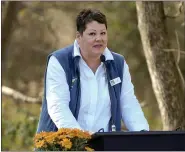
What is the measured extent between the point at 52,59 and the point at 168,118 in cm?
304

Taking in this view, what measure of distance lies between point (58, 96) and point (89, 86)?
26 cm

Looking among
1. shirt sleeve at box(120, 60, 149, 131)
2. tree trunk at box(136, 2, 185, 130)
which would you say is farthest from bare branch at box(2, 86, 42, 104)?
shirt sleeve at box(120, 60, 149, 131)

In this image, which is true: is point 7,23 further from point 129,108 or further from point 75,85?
point 75,85

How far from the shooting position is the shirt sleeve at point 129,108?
192 inches

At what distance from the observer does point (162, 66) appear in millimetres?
7617

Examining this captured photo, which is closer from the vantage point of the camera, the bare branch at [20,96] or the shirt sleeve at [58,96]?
the shirt sleeve at [58,96]

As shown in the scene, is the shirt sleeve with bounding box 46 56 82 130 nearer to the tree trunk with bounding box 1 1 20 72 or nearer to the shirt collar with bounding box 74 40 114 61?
the shirt collar with bounding box 74 40 114 61

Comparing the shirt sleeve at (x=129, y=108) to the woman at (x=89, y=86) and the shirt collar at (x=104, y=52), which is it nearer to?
the woman at (x=89, y=86)

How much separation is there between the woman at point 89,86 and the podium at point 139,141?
69 cm

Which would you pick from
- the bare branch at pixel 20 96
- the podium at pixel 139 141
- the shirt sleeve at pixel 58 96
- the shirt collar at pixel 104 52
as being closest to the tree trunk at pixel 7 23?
the bare branch at pixel 20 96

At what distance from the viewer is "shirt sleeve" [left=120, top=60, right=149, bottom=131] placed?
4.89 m

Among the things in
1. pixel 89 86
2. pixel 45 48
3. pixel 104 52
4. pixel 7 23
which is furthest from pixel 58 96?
pixel 45 48

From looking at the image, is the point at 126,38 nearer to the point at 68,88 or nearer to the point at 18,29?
the point at 18,29

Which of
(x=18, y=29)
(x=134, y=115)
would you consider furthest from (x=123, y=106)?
(x=18, y=29)
